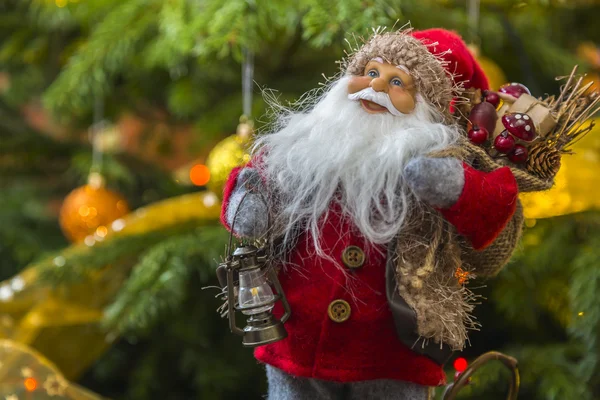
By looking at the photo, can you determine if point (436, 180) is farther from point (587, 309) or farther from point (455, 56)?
point (587, 309)

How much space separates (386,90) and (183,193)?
0.67 meters

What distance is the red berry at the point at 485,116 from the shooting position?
0.59m

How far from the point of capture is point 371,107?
584mm

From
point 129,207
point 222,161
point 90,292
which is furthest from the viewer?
point 129,207

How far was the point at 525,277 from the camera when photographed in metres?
0.87

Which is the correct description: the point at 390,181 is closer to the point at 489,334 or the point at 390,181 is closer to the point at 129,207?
the point at 489,334

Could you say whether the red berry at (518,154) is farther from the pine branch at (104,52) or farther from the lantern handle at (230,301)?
the pine branch at (104,52)

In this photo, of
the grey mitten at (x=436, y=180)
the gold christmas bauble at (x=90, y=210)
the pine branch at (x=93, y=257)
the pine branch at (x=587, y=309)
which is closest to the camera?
the grey mitten at (x=436, y=180)

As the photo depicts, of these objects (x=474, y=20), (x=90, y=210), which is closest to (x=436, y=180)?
(x=474, y=20)

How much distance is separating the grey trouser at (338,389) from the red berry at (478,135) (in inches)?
A: 8.2

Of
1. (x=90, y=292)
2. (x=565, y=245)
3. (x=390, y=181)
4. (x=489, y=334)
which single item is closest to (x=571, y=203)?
(x=565, y=245)

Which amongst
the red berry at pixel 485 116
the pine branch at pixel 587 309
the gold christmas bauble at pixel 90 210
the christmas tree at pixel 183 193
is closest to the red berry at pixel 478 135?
the red berry at pixel 485 116

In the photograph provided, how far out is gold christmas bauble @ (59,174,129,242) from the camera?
3.61 feet

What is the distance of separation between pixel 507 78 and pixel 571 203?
344 mm
